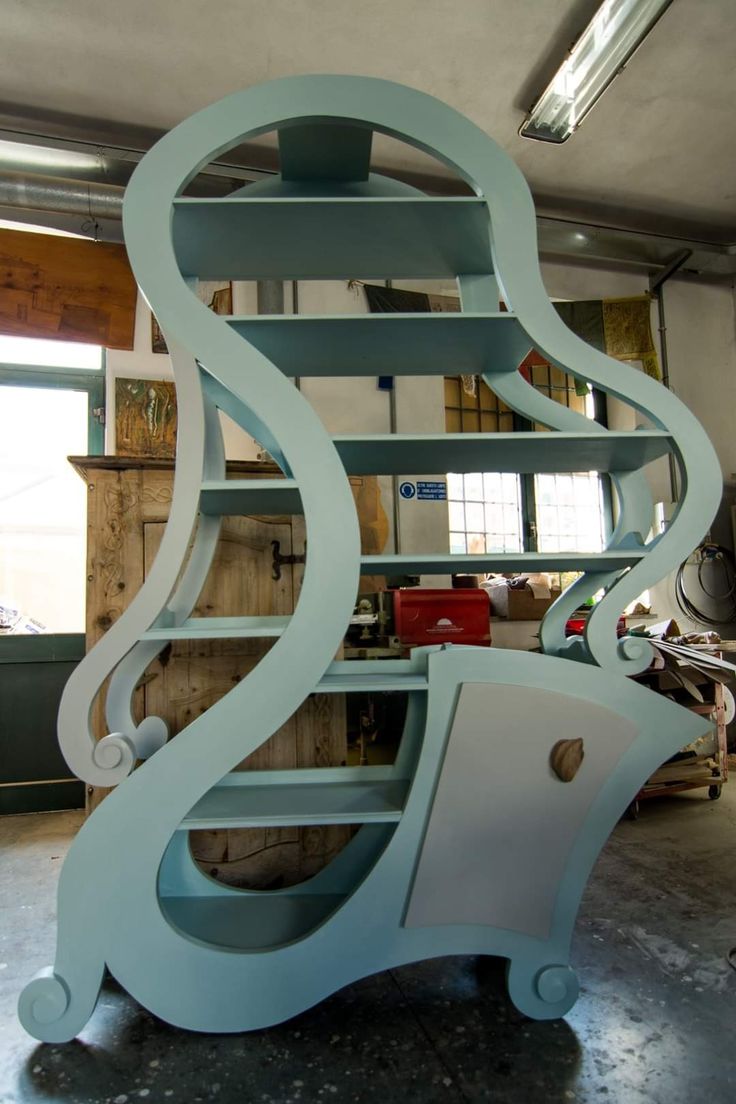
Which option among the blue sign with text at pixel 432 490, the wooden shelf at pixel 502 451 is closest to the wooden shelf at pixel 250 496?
the wooden shelf at pixel 502 451

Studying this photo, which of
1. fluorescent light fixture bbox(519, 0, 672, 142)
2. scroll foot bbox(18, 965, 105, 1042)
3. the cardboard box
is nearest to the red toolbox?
the cardboard box

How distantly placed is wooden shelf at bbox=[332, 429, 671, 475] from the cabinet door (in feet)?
1.70

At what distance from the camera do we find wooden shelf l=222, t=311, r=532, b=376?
140 cm

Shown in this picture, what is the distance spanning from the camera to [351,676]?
4.80 ft

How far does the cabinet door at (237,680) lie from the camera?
6.42 feet

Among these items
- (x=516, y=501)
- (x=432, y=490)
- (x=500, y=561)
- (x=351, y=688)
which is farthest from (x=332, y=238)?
(x=516, y=501)

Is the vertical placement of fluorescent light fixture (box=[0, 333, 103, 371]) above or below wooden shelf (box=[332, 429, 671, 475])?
above

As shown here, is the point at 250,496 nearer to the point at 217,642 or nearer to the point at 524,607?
the point at 217,642

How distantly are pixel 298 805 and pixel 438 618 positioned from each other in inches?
74.4

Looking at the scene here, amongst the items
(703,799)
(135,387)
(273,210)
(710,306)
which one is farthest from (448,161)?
(710,306)

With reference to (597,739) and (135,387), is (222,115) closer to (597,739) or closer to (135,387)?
(597,739)

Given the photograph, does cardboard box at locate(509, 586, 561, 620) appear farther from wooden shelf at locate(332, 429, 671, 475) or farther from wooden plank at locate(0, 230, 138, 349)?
wooden plank at locate(0, 230, 138, 349)

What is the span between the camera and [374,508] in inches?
153

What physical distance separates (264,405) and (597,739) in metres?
1.02
